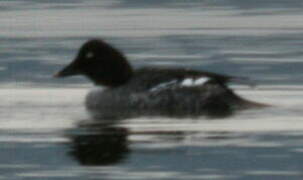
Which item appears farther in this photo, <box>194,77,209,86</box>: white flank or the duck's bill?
the duck's bill

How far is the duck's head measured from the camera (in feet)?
58.5

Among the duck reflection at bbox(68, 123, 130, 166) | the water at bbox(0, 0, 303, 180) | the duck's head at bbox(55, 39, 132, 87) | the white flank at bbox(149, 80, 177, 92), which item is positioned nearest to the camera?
the water at bbox(0, 0, 303, 180)

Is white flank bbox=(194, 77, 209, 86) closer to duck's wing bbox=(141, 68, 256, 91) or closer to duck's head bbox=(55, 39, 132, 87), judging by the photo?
duck's wing bbox=(141, 68, 256, 91)

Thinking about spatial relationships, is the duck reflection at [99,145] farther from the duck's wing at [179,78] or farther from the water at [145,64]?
the duck's wing at [179,78]

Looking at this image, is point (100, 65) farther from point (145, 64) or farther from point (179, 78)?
point (145, 64)

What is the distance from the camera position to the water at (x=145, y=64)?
12.8 meters

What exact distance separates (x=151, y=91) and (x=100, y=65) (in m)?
0.82

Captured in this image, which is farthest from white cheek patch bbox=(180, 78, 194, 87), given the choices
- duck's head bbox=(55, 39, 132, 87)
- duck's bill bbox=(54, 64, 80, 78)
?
duck's bill bbox=(54, 64, 80, 78)

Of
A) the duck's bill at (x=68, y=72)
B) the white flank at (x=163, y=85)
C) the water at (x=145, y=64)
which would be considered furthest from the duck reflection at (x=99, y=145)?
the duck's bill at (x=68, y=72)

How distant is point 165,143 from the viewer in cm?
1404

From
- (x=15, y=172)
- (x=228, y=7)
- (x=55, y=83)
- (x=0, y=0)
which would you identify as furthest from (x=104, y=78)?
(x=0, y=0)

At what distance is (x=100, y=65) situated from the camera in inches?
707

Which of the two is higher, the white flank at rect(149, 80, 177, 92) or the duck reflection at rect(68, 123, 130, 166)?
the duck reflection at rect(68, 123, 130, 166)

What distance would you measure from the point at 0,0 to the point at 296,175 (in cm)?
1927
